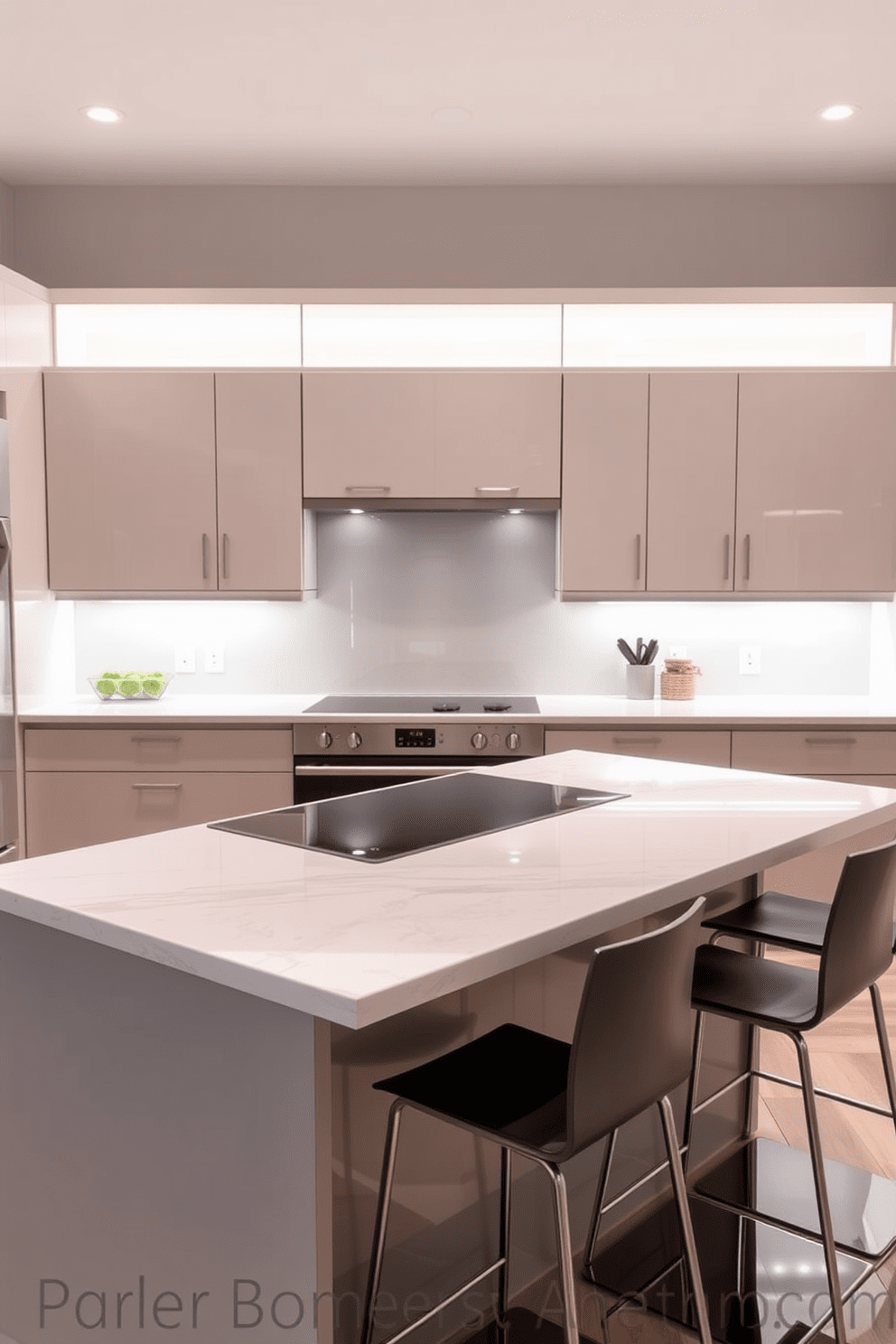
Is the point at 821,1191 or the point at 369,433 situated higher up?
the point at 369,433

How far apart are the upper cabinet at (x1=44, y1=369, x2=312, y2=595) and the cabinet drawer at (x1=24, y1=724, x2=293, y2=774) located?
0.61 m

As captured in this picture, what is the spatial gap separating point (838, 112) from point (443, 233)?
62.5 inches

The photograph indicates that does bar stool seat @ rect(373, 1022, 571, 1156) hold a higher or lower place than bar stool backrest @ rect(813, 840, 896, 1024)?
lower

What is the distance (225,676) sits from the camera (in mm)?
4863

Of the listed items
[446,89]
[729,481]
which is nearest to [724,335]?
[729,481]

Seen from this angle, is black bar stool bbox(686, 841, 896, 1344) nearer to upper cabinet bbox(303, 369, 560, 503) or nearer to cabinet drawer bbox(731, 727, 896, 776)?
cabinet drawer bbox(731, 727, 896, 776)

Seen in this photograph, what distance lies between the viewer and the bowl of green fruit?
178 inches

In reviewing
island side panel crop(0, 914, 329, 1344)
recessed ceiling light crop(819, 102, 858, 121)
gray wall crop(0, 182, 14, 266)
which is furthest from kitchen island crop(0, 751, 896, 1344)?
gray wall crop(0, 182, 14, 266)

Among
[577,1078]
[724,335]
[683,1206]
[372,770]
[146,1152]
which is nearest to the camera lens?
[577,1078]

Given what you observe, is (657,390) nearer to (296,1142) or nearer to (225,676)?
(225,676)

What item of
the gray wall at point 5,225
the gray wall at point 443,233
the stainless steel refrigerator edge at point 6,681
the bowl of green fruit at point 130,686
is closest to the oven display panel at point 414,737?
the bowl of green fruit at point 130,686

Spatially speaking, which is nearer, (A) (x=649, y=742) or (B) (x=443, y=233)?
(A) (x=649, y=742)

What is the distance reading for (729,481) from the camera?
441 cm

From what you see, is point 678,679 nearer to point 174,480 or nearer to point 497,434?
point 497,434
